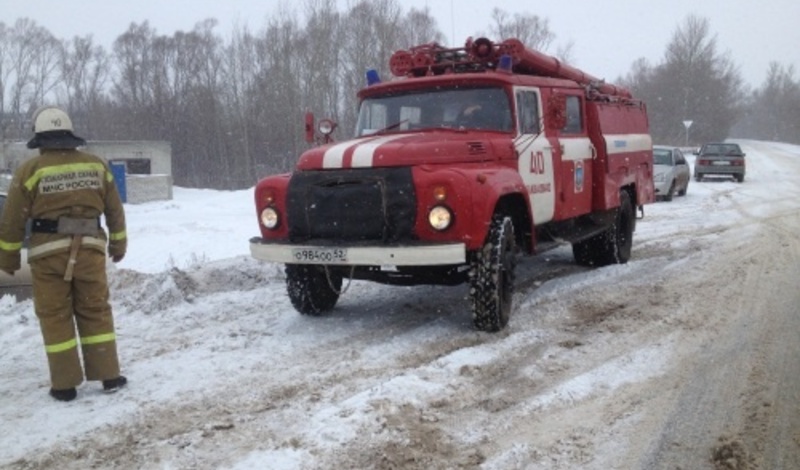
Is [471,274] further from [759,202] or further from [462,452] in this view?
[759,202]

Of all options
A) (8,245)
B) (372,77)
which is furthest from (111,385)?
(372,77)

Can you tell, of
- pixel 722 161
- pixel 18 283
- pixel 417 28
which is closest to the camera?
pixel 18 283

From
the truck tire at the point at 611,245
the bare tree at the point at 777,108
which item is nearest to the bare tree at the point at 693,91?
the bare tree at the point at 777,108

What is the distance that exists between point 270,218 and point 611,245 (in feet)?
16.0

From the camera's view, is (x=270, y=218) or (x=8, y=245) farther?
(x=270, y=218)

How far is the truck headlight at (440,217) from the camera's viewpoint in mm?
5644

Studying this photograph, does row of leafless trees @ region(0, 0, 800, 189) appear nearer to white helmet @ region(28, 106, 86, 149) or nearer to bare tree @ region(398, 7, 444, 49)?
bare tree @ region(398, 7, 444, 49)

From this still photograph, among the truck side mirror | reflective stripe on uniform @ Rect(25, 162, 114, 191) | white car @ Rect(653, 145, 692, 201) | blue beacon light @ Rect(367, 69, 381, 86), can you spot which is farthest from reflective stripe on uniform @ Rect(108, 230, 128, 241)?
white car @ Rect(653, 145, 692, 201)

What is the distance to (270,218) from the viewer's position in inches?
250

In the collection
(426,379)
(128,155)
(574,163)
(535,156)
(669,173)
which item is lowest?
(426,379)

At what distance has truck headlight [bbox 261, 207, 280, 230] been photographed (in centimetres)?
632

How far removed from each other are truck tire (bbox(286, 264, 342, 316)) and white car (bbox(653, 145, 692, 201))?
15.1 meters

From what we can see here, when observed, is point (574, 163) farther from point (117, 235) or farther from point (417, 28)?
point (417, 28)

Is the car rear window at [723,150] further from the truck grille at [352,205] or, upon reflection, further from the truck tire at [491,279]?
the truck grille at [352,205]
